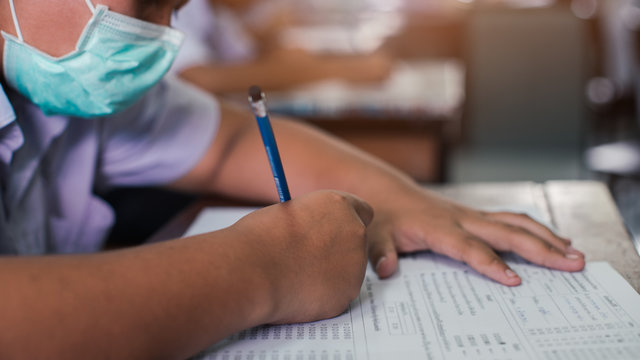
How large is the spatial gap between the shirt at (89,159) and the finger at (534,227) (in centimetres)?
46

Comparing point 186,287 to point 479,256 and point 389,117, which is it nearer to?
point 479,256

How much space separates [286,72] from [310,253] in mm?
1417

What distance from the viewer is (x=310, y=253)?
48 centimetres

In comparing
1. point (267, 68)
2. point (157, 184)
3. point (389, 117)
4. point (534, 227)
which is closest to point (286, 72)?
point (267, 68)

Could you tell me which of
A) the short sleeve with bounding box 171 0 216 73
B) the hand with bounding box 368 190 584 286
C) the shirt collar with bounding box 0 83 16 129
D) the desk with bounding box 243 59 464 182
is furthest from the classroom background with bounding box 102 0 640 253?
the hand with bounding box 368 190 584 286

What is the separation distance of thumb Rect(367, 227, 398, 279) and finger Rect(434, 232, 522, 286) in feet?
0.19

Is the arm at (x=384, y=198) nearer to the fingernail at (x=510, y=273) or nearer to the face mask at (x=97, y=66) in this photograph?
the fingernail at (x=510, y=273)

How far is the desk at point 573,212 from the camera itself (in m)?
0.62

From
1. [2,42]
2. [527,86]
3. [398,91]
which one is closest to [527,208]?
[2,42]

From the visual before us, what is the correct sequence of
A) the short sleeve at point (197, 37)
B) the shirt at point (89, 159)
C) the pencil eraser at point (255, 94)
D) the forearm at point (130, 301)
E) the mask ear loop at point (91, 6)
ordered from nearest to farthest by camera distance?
the forearm at point (130, 301) < the pencil eraser at point (255, 94) < the mask ear loop at point (91, 6) < the shirt at point (89, 159) < the short sleeve at point (197, 37)

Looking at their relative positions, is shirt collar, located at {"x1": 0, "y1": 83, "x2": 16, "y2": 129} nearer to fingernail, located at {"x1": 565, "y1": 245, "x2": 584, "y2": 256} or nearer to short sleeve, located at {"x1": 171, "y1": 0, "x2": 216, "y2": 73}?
fingernail, located at {"x1": 565, "y1": 245, "x2": 584, "y2": 256}

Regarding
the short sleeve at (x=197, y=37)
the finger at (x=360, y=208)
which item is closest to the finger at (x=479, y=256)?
the finger at (x=360, y=208)

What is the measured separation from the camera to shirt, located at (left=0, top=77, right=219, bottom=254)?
0.73 m

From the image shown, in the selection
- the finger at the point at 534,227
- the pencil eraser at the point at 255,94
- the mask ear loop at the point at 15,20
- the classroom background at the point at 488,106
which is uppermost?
the mask ear loop at the point at 15,20
